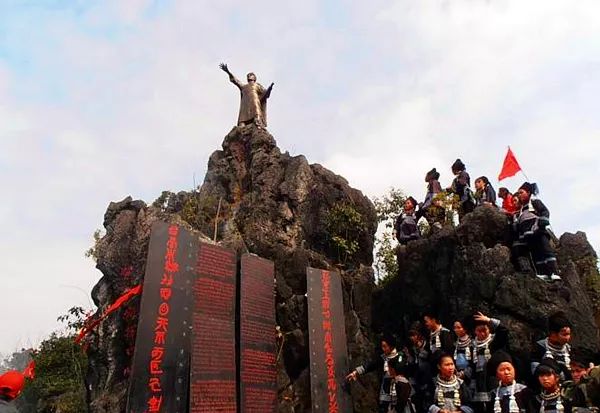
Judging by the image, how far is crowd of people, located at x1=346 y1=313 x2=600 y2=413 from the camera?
529 centimetres

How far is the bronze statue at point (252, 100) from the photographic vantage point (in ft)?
51.9

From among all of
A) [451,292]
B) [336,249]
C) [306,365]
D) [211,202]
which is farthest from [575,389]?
[211,202]

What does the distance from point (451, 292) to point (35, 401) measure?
895 centimetres

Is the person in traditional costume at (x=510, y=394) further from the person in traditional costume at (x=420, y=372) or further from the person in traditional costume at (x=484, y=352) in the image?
the person in traditional costume at (x=420, y=372)

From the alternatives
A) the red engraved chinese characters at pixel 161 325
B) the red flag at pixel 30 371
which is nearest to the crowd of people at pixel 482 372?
the red engraved chinese characters at pixel 161 325

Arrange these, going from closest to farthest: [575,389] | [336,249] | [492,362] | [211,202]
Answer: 1. [575,389]
2. [492,362]
3. [336,249]
4. [211,202]

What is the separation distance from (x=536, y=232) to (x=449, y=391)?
3.58 meters

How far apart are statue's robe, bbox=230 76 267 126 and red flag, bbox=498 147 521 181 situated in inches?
305

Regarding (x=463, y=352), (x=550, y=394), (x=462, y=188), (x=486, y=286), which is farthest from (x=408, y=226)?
(x=550, y=394)

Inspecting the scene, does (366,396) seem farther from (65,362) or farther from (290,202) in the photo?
(65,362)

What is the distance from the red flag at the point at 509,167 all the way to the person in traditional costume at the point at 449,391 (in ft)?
20.8

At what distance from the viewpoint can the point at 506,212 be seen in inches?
369

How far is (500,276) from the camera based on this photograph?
328 inches

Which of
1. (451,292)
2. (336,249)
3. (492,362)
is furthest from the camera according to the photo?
(336,249)
